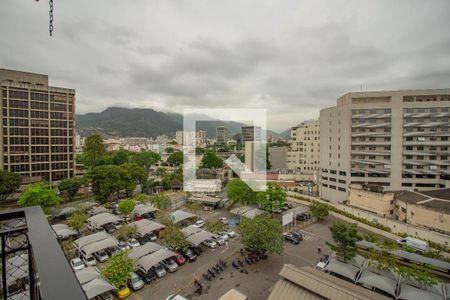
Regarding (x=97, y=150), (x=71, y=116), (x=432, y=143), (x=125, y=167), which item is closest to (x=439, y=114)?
(x=432, y=143)

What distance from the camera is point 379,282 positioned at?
942 cm

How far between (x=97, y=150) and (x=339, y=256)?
28.6 meters

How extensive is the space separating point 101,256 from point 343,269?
42.1ft

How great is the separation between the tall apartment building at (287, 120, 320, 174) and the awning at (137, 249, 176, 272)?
28.0m

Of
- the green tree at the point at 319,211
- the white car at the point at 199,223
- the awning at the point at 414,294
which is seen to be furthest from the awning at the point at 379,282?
the white car at the point at 199,223

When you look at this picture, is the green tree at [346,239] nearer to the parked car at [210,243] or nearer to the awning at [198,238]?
the parked car at [210,243]

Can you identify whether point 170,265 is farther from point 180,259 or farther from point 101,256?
point 101,256

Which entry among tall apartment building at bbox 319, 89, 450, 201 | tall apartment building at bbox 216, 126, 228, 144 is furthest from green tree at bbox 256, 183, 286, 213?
tall apartment building at bbox 216, 126, 228, 144

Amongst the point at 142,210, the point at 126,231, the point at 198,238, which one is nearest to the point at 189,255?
the point at 198,238

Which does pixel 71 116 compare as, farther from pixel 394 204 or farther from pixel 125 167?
pixel 394 204

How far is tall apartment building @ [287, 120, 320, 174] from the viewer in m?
35.3

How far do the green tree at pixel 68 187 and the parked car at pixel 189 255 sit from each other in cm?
1743

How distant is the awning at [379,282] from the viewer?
9109mm

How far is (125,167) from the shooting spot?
84.5ft
